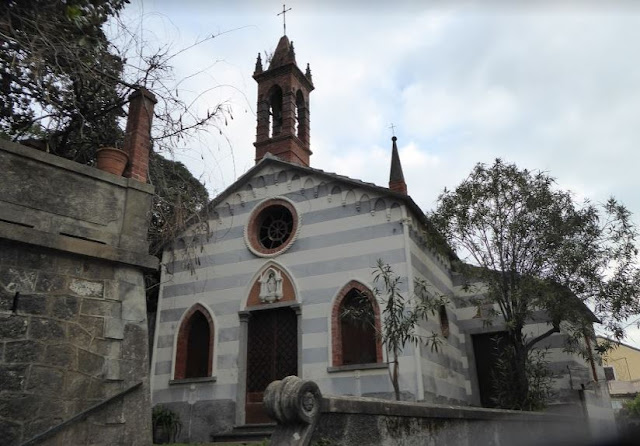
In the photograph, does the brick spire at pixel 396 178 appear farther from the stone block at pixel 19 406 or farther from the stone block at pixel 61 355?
the stone block at pixel 19 406

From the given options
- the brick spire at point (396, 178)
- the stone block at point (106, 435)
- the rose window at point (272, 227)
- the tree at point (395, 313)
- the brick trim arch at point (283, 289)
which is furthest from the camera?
the rose window at point (272, 227)

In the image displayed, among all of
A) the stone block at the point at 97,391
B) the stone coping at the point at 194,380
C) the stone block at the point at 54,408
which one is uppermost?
the stone coping at the point at 194,380

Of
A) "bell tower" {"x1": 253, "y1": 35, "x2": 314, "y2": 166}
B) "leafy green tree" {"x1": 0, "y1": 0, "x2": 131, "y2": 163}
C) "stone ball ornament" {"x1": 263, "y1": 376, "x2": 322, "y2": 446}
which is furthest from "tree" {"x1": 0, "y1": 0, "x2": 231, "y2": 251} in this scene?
"bell tower" {"x1": 253, "y1": 35, "x2": 314, "y2": 166}

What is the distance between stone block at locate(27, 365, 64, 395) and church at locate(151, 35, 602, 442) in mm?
7008

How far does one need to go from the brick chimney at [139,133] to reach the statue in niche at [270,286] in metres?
7.77

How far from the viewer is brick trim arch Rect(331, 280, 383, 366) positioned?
41.2ft

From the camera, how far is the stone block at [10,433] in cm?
473

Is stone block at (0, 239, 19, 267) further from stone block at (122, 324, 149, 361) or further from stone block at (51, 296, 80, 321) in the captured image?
stone block at (122, 324, 149, 361)

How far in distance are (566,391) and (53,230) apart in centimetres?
1383

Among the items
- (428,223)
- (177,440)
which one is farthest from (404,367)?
(177,440)

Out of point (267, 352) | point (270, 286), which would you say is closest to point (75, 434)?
point (267, 352)

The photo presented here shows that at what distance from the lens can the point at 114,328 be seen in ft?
19.2

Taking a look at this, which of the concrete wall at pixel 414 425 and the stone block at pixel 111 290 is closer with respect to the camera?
the concrete wall at pixel 414 425

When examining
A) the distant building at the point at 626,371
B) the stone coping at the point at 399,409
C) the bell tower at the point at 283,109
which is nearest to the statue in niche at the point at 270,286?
the bell tower at the point at 283,109
